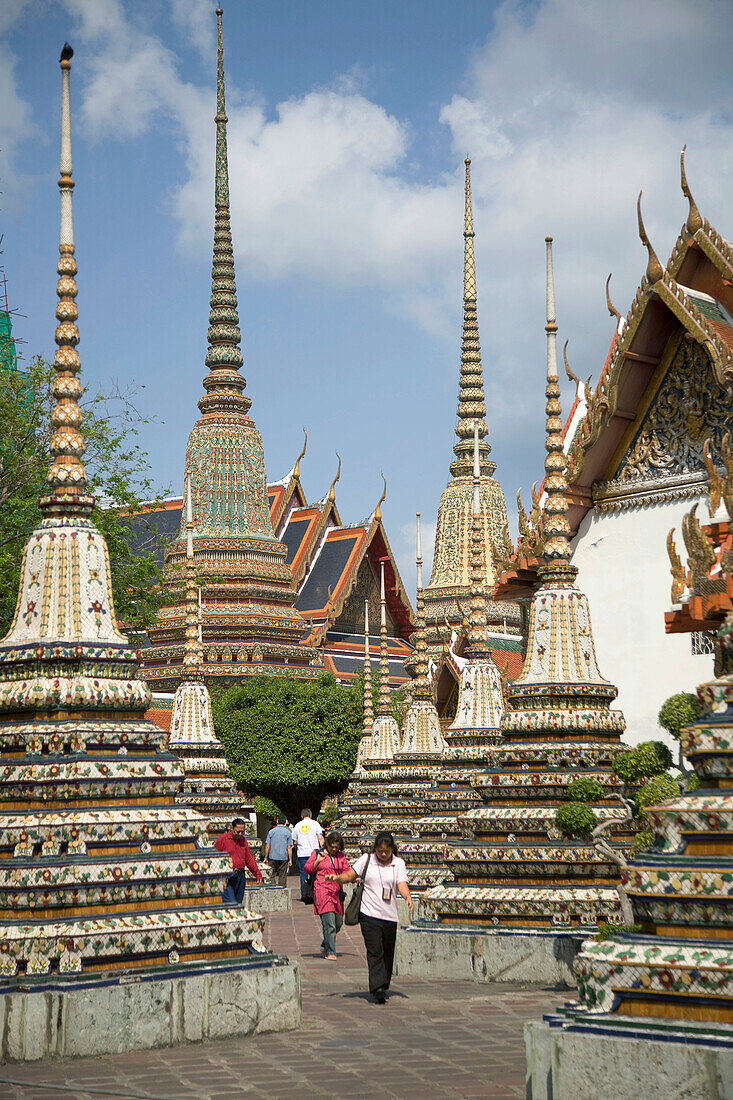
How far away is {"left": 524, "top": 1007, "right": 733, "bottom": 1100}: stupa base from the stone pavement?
2.98 feet

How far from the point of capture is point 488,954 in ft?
39.8

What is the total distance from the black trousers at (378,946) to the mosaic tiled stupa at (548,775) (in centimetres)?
164

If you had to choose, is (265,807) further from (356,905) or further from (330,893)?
(356,905)

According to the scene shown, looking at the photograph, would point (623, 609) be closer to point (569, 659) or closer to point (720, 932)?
point (569, 659)

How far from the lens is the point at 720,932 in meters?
6.58

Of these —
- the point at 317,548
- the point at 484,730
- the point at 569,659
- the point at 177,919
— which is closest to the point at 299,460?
the point at 317,548

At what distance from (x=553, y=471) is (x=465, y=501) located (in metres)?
36.1

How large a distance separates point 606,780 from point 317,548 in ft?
135

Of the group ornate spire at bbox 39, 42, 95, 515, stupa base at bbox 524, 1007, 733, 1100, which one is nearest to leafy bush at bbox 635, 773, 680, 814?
stupa base at bbox 524, 1007, 733, 1100

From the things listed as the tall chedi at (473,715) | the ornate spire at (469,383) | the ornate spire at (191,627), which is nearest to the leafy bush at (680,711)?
the tall chedi at (473,715)

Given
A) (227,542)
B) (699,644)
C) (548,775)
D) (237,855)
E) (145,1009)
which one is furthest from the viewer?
(227,542)

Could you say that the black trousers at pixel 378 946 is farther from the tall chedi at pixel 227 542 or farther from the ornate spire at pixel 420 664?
the tall chedi at pixel 227 542

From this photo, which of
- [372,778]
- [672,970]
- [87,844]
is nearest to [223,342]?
[372,778]

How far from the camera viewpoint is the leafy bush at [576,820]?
10375 mm
